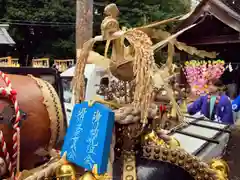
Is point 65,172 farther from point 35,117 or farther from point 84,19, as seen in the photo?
point 84,19

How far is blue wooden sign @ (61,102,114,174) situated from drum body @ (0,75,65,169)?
85 mm

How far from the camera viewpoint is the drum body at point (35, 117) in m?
1.01

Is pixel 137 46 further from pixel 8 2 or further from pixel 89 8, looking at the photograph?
pixel 8 2

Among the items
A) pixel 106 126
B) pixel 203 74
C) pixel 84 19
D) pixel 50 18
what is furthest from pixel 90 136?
pixel 50 18

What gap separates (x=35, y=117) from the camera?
3.39 ft

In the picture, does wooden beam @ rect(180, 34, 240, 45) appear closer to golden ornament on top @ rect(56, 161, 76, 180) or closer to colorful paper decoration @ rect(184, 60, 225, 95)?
colorful paper decoration @ rect(184, 60, 225, 95)

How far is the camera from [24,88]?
1.05 metres

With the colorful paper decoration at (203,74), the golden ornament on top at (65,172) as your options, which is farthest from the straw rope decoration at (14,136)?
the colorful paper decoration at (203,74)

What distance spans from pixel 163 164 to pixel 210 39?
4664 mm

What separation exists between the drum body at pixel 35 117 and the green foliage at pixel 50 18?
1116cm

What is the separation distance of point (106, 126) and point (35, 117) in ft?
0.99

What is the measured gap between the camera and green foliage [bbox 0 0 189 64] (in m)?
12.4

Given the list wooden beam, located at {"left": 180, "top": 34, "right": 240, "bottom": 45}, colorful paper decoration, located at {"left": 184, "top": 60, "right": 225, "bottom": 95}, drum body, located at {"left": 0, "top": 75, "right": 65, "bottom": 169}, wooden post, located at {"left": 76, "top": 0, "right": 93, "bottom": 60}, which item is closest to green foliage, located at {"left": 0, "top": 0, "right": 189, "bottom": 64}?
wooden post, located at {"left": 76, "top": 0, "right": 93, "bottom": 60}

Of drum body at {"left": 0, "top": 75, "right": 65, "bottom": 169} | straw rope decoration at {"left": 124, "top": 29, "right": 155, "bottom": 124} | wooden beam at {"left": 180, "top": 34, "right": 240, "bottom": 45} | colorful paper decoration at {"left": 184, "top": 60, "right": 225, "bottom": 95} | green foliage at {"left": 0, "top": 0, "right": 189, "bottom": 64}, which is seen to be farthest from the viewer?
green foliage at {"left": 0, "top": 0, "right": 189, "bottom": 64}
